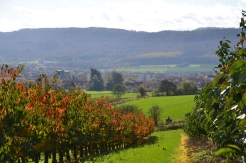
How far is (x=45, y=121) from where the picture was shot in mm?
24344

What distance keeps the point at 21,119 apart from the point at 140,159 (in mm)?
11212

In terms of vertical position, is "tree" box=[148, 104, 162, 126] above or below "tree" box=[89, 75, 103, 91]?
below

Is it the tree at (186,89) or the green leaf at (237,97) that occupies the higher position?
the green leaf at (237,97)

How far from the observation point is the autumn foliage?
19031mm

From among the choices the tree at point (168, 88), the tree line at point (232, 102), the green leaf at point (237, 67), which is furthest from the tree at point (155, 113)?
the green leaf at point (237, 67)

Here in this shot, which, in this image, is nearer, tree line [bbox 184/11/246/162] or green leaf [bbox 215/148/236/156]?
tree line [bbox 184/11/246/162]

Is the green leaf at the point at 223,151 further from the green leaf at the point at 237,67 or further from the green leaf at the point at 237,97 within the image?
the green leaf at the point at 237,67

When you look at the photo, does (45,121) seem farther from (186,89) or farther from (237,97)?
(186,89)

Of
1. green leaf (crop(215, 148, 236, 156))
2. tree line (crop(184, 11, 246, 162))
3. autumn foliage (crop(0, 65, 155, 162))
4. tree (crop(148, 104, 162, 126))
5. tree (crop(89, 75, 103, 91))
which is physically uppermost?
tree line (crop(184, 11, 246, 162))

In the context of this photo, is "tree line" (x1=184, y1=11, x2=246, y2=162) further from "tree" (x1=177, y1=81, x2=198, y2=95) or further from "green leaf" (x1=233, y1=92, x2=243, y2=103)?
"tree" (x1=177, y1=81, x2=198, y2=95)

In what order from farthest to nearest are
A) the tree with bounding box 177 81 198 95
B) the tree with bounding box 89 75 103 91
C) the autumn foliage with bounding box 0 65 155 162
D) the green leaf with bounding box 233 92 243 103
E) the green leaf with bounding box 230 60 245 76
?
the tree with bounding box 89 75 103 91
the tree with bounding box 177 81 198 95
the autumn foliage with bounding box 0 65 155 162
the green leaf with bounding box 233 92 243 103
the green leaf with bounding box 230 60 245 76

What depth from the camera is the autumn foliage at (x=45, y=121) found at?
62.4ft

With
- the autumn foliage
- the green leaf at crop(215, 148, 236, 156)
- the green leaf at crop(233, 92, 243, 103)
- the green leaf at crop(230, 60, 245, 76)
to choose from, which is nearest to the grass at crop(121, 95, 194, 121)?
the autumn foliage

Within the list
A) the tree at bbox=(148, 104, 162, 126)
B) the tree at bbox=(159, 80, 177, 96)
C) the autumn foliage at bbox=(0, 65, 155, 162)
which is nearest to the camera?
the autumn foliage at bbox=(0, 65, 155, 162)
